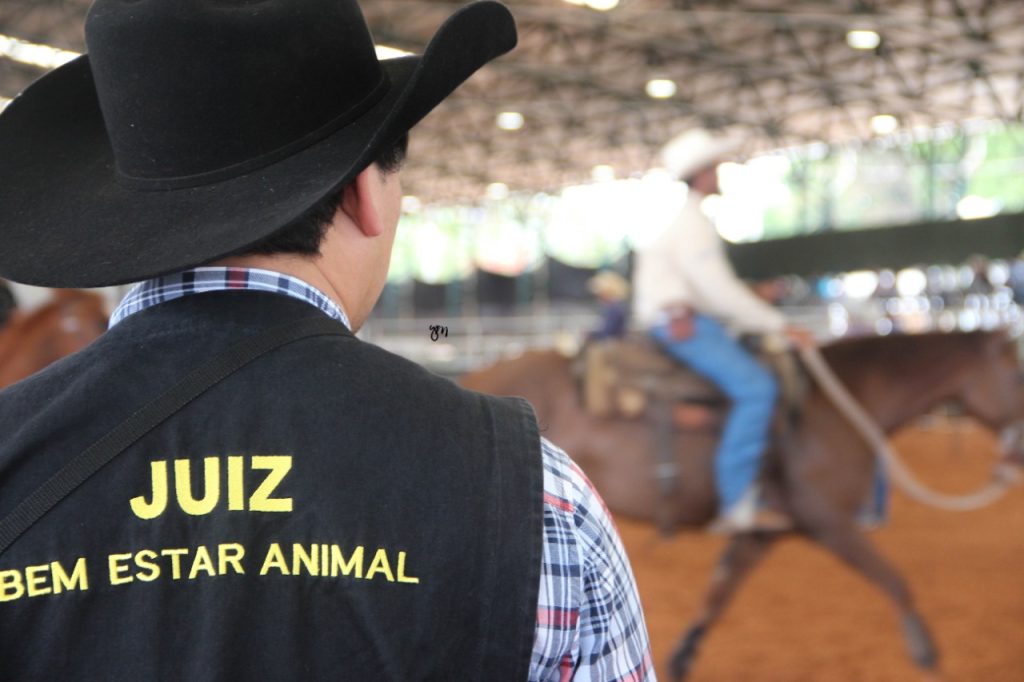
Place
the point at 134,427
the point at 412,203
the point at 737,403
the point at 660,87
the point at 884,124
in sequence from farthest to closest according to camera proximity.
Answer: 1. the point at 412,203
2. the point at 884,124
3. the point at 660,87
4. the point at 737,403
5. the point at 134,427

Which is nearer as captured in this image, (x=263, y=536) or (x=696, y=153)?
(x=263, y=536)

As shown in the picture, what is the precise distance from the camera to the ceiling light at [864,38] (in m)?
14.3

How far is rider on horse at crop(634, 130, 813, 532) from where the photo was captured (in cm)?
405

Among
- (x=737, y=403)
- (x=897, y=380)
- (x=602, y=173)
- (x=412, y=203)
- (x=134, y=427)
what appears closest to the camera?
(x=134, y=427)

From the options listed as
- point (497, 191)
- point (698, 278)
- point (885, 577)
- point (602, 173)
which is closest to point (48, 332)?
point (698, 278)

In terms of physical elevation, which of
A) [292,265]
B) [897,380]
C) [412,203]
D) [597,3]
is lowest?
[292,265]

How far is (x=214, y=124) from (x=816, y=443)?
3.74 m

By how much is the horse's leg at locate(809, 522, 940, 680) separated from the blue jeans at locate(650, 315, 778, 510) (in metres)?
0.39

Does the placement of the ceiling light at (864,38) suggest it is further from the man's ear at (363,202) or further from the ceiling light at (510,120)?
the man's ear at (363,202)

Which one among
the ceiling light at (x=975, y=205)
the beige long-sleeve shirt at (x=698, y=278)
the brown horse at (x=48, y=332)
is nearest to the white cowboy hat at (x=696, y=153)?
the beige long-sleeve shirt at (x=698, y=278)

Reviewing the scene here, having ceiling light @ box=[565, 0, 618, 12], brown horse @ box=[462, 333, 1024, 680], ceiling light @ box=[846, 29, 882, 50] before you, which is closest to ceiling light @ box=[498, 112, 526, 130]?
ceiling light @ box=[565, 0, 618, 12]

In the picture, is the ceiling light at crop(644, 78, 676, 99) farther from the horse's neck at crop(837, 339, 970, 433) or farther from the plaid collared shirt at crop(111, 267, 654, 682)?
the plaid collared shirt at crop(111, 267, 654, 682)

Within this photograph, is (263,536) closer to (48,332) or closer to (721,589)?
(721,589)

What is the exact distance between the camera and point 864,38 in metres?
14.4
